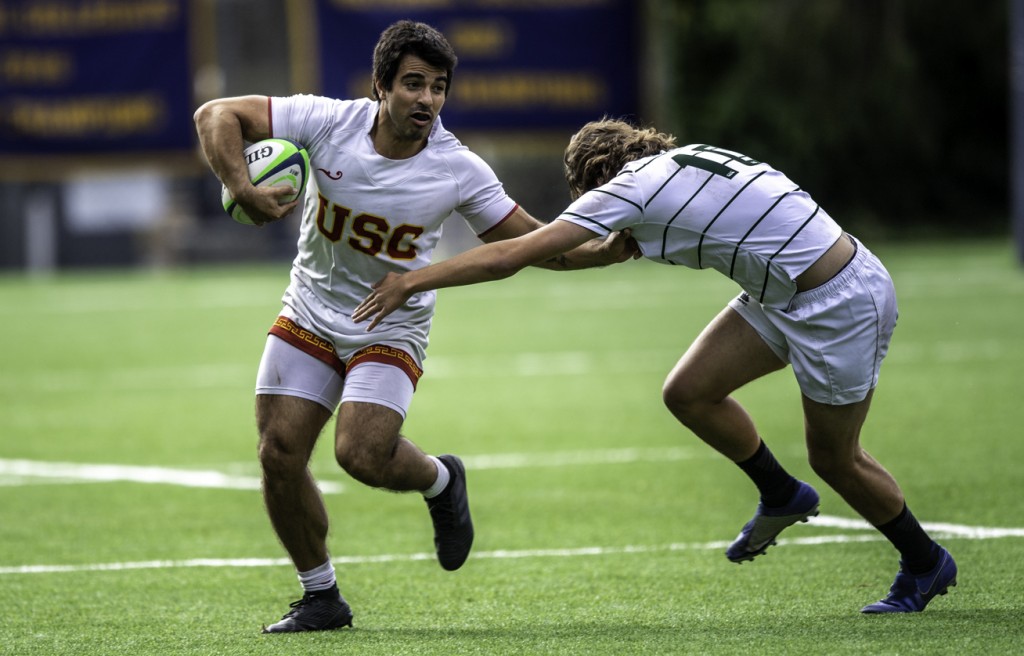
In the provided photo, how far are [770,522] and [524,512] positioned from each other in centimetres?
264

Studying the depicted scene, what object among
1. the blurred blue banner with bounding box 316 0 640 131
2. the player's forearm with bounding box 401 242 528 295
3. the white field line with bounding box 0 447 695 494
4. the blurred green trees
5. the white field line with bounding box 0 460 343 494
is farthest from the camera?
the blurred green trees

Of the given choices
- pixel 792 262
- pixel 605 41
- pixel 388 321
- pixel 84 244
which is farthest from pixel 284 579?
pixel 84 244

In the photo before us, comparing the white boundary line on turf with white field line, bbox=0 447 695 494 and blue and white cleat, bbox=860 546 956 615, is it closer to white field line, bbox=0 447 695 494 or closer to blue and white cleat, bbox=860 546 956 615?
blue and white cleat, bbox=860 546 956 615

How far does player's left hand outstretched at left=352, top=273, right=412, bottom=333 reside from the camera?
561cm

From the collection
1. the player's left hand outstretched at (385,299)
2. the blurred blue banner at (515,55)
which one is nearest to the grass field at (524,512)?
the player's left hand outstretched at (385,299)

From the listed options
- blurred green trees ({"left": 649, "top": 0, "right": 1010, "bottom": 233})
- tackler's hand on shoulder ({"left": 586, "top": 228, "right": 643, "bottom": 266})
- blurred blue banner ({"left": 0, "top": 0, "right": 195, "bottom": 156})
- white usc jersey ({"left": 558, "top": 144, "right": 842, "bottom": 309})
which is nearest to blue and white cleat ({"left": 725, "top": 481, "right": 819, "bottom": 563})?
white usc jersey ({"left": 558, "top": 144, "right": 842, "bottom": 309})

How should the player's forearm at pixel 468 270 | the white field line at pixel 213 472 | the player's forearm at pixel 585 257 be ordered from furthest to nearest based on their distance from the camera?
the white field line at pixel 213 472 < the player's forearm at pixel 585 257 < the player's forearm at pixel 468 270

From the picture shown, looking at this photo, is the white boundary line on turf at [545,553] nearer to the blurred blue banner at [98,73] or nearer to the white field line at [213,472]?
the white field line at [213,472]

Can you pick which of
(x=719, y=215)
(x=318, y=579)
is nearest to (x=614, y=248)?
(x=719, y=215)

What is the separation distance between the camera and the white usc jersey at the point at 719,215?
5.63 meters

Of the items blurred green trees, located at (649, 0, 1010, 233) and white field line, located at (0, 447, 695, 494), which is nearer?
white field line, located at (0, 447, 695, 494)

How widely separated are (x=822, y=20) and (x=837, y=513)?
22.8 meters

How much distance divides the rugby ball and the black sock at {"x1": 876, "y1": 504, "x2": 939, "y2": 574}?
263 centimetres

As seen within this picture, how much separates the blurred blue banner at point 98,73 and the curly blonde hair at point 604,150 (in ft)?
62.3
